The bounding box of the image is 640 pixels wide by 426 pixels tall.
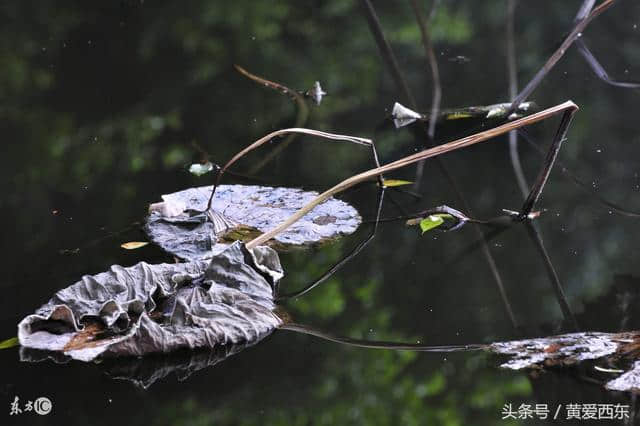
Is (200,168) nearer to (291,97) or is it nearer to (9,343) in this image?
(291,97)

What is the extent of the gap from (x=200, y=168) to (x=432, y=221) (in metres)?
0.72

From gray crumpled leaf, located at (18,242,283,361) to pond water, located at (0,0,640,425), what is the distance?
41mm

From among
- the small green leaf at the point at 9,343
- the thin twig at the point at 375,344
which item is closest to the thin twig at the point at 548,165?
the thin twig at the point at 375,344

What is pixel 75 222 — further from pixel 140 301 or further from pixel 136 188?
pixel 140 301

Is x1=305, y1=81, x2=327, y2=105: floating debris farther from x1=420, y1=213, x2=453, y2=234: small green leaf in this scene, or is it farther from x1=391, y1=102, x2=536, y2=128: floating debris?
x1=420, y1=213, x2=453, y2=234: small green leaf

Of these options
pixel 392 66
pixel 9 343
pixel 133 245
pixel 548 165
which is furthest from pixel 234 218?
pixel 392 66

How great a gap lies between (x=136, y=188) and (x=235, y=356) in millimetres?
849

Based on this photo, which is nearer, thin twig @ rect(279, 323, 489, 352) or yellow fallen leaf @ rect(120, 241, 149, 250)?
thin twig @ rect(279, 323, 489, 352)

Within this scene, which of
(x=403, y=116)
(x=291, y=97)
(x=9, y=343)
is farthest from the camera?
(x=291, y=97)

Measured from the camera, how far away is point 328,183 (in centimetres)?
231

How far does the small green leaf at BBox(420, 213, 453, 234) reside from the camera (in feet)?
6.77

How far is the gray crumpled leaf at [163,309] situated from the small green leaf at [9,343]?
5 centimetres

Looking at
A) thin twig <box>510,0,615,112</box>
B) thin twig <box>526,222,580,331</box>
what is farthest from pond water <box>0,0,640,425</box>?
thin twig <box>510,0,615,112</box>

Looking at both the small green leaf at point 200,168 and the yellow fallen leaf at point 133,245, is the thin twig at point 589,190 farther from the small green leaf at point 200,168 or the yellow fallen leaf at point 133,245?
the yellow fallen leaf at point 133,245
